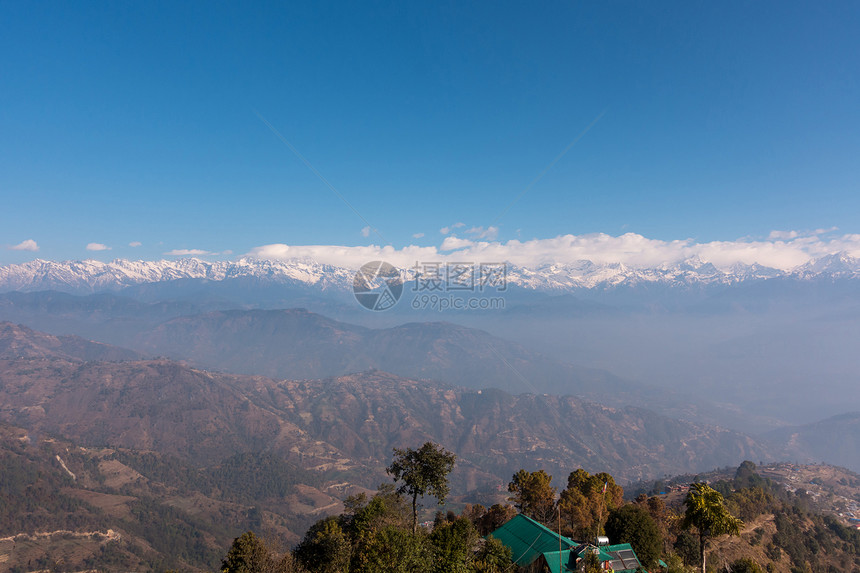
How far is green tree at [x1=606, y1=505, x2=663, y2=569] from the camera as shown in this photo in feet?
93.0

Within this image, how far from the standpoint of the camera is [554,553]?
24.3 meters

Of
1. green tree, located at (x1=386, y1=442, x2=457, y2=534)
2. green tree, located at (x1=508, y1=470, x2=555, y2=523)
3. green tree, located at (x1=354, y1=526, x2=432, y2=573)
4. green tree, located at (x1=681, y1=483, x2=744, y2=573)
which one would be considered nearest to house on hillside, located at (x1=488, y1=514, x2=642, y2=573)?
green tree, located at (x1=681, y1=483, x2=744, y2=573)

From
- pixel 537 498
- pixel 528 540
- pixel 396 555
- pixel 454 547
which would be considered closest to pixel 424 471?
pixel 454 547

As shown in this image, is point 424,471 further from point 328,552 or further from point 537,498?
point 537,498

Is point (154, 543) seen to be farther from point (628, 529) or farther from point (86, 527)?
point (628, 529)

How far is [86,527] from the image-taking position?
5271 inches

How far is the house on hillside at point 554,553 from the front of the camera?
74.8ft

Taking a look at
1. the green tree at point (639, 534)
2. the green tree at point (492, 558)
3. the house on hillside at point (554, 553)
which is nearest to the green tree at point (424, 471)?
the green tree at point (492, 558)

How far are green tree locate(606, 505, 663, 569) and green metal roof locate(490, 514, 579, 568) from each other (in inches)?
198

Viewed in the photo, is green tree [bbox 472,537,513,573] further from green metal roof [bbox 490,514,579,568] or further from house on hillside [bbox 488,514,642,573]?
green metal roof [bbox 490,514,579,568]

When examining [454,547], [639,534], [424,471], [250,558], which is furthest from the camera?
[424,471]

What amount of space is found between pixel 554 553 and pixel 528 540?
3945 millimetres

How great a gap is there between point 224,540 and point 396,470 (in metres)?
157

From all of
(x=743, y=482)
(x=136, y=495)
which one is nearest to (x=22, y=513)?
(x=136, y=495)
